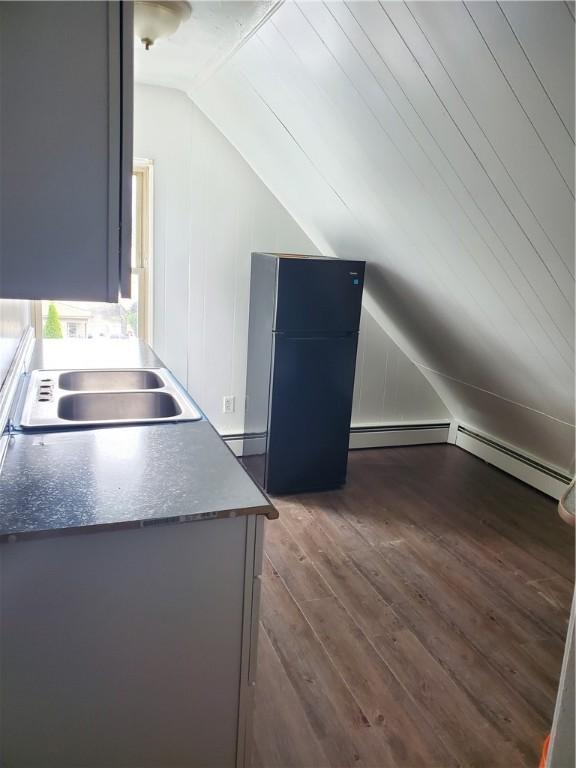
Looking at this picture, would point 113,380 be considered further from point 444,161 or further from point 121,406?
point 444,161

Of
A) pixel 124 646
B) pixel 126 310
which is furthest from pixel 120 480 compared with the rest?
pixel 126 310

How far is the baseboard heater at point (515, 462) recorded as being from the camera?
11.8 feet

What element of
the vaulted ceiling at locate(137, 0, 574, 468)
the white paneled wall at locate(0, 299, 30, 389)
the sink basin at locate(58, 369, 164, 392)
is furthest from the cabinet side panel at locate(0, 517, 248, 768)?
the vaulted ceiling at locate(137, 0, 574, 468)

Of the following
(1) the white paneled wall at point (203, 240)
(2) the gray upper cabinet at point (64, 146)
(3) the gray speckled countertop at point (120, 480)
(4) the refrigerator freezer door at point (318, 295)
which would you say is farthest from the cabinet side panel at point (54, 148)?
(1) the white paneled wall at point (203, 240)

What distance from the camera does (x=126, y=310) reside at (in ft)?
12.2

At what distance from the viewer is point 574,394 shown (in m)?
2.74

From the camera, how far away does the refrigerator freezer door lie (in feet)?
10.4

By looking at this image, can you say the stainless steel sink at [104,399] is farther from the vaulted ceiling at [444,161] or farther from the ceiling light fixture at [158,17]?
the ceiling light fixture at [158,17]

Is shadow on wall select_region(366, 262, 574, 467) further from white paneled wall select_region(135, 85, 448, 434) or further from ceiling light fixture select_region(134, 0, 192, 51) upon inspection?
ceiling light fixture select_region(134, 0, 192, 51)

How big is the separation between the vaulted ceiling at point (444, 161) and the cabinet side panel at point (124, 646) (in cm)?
130

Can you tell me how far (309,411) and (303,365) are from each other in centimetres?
28

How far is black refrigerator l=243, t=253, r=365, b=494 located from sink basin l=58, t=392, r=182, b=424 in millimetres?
1147

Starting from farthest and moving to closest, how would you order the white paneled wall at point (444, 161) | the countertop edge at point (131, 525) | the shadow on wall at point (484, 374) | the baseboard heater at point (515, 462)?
the baseboard heater at point (515, 462)
the shadow on wall at point (484, 374)
the white paneled wall at point (444, 161)
the countertop edge at point (131, 525)

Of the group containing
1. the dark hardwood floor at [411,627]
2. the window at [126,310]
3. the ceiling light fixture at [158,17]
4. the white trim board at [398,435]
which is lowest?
the dark hardwood floor at [411,627]
